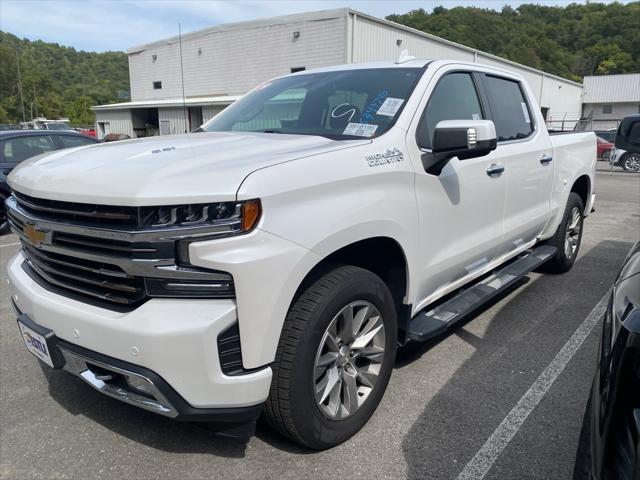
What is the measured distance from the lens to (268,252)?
2.07 m

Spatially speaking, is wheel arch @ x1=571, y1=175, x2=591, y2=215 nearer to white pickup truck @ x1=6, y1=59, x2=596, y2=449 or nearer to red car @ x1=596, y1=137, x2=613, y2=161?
white pickup truck @ x1=6, y1=59, x2=596, y2=449

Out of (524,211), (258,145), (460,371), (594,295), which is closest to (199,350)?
(258,145)

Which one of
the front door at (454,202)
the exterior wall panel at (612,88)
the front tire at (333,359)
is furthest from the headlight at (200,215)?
the exterior wall panel at (612,88)

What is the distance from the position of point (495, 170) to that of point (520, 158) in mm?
552

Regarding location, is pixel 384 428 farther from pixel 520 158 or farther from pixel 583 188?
pixel 583 188

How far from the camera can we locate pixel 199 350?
200 cm

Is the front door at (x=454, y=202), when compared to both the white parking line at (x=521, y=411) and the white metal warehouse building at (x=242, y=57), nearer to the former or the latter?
the white parking line at (x=521, y=411)

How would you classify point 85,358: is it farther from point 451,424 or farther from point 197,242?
point 451,424

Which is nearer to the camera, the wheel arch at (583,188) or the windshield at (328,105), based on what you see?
the windshield at (328,105)

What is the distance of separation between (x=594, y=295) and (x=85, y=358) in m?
4.55

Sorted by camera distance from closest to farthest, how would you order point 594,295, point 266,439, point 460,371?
point 266,439
point 460,371
point 594,295

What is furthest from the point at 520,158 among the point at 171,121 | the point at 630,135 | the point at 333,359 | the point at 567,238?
the point at 171,121

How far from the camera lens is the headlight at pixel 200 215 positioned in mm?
2020

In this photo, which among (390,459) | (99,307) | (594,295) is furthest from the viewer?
(594,295)
